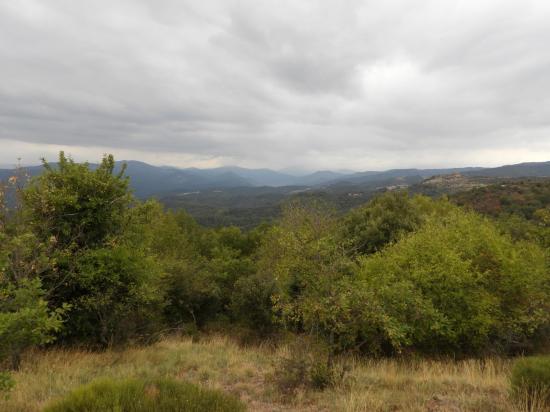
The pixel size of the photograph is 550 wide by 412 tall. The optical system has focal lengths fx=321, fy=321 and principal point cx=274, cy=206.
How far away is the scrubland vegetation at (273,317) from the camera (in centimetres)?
616

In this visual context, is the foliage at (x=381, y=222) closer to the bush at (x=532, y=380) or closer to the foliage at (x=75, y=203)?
the bush at (x=532, y=380)

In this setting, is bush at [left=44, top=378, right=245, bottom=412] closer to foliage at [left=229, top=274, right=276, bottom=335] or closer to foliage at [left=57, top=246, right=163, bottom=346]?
foliage at [left=57, top=246, right=163, bottom=346]

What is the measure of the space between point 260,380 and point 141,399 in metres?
3.59

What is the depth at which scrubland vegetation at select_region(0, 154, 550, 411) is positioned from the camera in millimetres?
6156

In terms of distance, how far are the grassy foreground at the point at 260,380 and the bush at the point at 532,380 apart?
0.87ft

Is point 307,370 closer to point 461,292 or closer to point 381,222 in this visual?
point 461,292

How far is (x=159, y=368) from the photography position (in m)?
8.30

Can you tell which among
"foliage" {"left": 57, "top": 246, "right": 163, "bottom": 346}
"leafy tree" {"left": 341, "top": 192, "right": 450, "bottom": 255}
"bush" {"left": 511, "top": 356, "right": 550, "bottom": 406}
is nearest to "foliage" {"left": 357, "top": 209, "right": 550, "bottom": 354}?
"bush" {"left": 511, "top": 356, "right": 550, "bottom": 406}

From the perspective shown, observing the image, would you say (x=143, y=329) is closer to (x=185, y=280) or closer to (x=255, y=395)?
(x=185, y=280)

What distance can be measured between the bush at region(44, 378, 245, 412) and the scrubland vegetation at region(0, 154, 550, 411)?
0.20ft

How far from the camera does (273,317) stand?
470 inches

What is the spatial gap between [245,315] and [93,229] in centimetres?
756

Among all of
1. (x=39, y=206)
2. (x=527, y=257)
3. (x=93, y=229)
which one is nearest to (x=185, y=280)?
(x=93, y=229)

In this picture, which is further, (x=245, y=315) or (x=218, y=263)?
(x=218, y=263)
